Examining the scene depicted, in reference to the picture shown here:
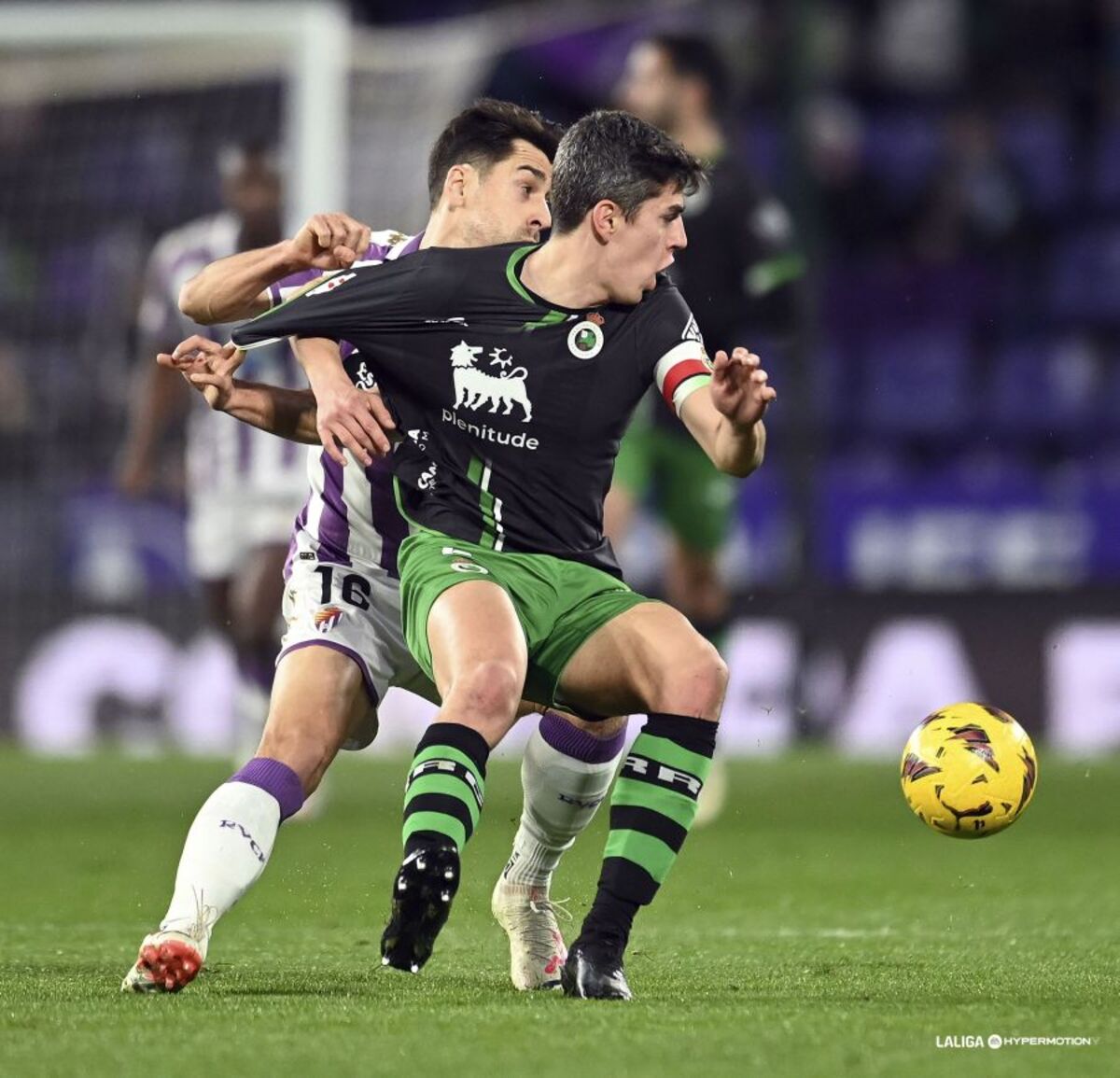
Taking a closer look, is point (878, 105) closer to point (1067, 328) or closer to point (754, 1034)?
point (1067, 328)

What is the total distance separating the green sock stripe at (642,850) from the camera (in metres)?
3.94

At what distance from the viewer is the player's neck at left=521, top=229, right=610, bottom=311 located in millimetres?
4316

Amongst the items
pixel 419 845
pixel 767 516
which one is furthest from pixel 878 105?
pixel 419 845

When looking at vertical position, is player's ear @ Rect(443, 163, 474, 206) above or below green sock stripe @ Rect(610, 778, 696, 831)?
above

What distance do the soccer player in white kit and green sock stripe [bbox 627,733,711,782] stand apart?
0.37 meters

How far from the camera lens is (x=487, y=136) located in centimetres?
473

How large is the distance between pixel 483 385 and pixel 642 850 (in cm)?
97

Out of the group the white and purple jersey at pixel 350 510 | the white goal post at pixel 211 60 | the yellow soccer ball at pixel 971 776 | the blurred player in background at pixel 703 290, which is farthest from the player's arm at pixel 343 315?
the white goal post at pixel 211 60

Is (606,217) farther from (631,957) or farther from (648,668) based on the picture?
(631,957)

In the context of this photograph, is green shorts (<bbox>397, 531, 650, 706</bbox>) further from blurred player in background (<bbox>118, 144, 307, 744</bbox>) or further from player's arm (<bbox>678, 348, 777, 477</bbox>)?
blurred player in background (<bbox>118, 144, 307, 744</bbox>)

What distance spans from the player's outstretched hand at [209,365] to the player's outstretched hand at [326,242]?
24 cm

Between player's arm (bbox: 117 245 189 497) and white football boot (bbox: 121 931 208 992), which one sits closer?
white football boot (bbox: 121 931 208 992)

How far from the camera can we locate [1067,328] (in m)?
15.8

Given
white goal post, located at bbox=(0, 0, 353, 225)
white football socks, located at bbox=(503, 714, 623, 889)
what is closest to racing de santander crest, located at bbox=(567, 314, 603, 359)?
white football socks, located at bbox=(503, 714, 623, 889)
